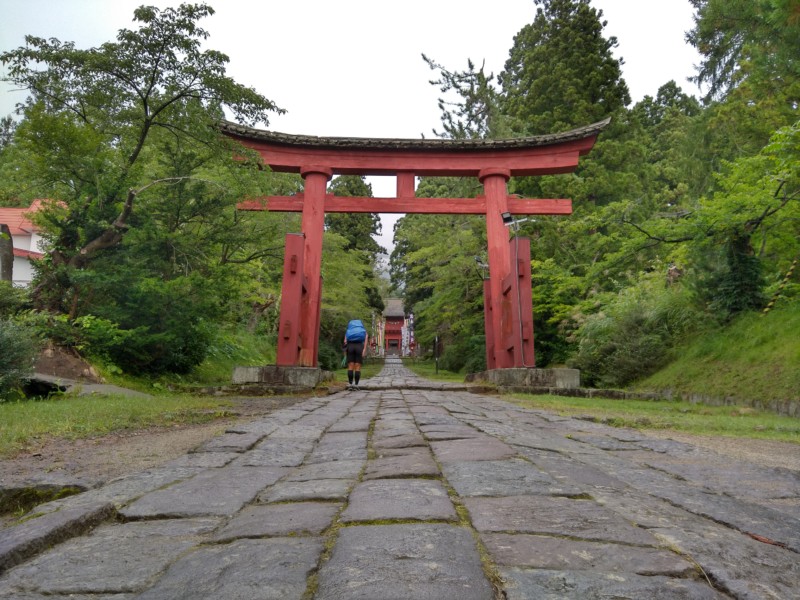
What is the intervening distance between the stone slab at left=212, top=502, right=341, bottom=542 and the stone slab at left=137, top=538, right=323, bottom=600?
0.07 meters

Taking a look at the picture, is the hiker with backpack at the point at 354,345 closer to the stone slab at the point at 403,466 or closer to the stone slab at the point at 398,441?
the stone slab at the point at 398,441

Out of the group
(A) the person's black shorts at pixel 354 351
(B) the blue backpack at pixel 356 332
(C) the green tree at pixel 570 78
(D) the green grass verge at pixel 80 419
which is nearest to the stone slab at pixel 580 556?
(D) the green grass verge at pixel 80 419

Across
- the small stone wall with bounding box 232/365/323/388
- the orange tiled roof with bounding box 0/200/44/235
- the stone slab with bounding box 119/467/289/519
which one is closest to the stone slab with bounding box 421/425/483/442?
the stone slab with bounding box 119/467/289/519

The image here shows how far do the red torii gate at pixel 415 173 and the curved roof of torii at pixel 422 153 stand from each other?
2 centimetres

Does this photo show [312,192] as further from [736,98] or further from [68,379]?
[736,98]

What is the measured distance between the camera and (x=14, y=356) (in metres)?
6.55

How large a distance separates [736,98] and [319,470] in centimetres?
1698

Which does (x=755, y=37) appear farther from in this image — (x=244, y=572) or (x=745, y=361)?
(x=244, y=572)

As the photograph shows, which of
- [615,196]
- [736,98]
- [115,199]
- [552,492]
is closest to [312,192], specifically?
[115,199]

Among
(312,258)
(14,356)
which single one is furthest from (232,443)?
(312,258)

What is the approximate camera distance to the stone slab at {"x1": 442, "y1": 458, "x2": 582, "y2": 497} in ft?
6.84

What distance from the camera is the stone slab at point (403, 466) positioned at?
239cm

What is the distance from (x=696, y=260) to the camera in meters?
10.0

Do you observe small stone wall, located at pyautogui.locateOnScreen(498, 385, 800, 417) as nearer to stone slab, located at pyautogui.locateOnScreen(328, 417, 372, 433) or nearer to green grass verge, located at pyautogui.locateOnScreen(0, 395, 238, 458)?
stone slab, located at pyautogui.locateOnScreen(328, 417, 372, 433)
